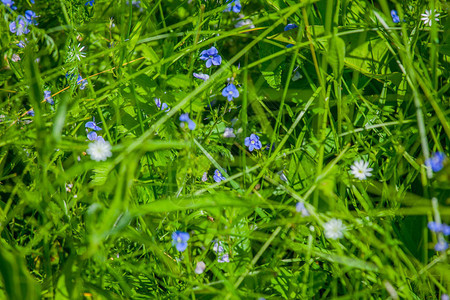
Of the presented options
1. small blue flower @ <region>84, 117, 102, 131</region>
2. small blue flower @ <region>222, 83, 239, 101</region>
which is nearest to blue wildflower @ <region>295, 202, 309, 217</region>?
small blue flower @ <region>222, 83, 239, 101</region>

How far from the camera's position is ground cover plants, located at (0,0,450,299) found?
1144mm

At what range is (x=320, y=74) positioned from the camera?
1.50m

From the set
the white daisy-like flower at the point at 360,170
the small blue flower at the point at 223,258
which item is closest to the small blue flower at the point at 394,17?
the white daisy-like flower at the point at 360,170

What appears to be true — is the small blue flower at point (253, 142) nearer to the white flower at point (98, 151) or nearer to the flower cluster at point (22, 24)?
the white flower at point (98, 151)

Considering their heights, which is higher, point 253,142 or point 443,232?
point 253,142

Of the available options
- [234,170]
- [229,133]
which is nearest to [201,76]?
[229,133]

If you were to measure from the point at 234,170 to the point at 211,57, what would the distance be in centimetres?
46

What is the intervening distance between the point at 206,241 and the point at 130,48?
81 centimetres

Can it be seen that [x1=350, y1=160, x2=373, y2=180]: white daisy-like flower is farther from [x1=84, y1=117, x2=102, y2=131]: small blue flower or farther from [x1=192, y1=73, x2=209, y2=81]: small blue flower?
[x1=84, y1=117, x2=102, y2=131]: small blue flower

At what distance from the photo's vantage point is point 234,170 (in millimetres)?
1720

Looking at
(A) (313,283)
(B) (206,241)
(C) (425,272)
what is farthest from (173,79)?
(C) (425,272)

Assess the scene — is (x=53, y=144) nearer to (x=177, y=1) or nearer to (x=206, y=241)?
(x=206, y=241)

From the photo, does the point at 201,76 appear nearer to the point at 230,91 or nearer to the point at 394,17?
the point at 230,91

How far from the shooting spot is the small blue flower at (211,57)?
1.66 m
